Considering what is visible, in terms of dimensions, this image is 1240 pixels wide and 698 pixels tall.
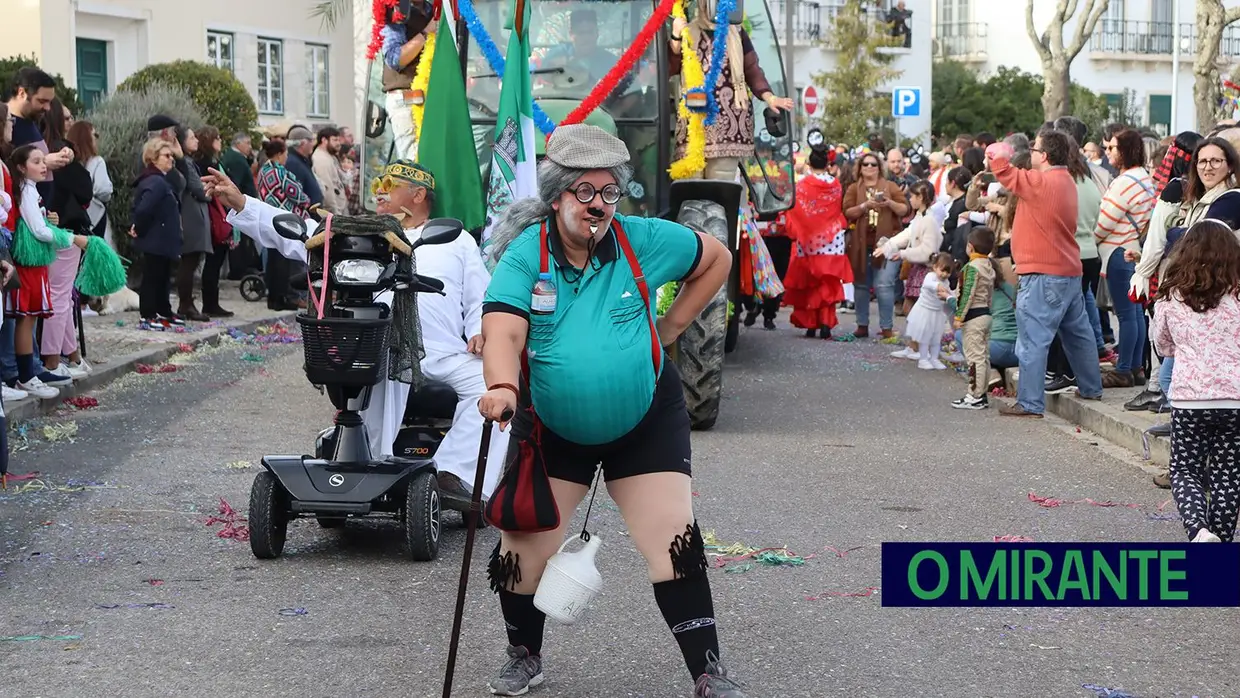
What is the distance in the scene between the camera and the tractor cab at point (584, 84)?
38.3 feet

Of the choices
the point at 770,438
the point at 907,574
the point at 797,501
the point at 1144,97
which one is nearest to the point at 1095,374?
the point at 770,438

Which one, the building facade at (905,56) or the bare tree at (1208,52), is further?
the building facade at (905,56)

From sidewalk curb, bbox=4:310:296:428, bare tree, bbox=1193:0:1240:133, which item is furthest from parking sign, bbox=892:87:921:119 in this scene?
sidewalk curb, bbox=4:310:296:428

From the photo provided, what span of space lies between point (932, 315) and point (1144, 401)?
3.81 meters

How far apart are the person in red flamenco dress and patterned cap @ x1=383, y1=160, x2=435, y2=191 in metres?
9.34

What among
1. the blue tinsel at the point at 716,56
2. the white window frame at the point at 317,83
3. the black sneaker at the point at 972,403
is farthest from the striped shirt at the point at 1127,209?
the white window frame at the point at 317,83

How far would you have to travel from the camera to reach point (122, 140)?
64.3ft

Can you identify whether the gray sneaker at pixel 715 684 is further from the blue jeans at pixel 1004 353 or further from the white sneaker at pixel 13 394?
the blue jeans at pixel 1004 353

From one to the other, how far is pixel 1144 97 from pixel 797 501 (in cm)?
5773

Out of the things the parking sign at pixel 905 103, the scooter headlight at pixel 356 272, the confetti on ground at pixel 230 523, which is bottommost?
the confetti on ground at pixel 230 523

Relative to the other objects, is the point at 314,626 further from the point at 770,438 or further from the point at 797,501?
the point at 770,438

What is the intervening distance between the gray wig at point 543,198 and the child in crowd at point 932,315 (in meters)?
9.57

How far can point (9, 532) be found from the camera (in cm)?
773

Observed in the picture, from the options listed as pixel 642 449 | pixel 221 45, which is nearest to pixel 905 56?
pixel 221 45
